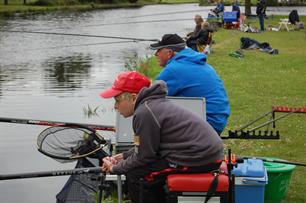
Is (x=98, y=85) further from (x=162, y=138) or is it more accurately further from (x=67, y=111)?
(x=162, y=138)

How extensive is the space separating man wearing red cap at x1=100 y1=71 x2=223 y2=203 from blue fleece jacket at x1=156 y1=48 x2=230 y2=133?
140cm

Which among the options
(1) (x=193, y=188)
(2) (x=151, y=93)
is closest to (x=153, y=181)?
(1) (x=193, y=188)

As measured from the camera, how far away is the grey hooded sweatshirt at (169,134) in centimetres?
394

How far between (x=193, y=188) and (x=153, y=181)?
300 mm

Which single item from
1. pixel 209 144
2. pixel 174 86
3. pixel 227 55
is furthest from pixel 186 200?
pixel 227 55

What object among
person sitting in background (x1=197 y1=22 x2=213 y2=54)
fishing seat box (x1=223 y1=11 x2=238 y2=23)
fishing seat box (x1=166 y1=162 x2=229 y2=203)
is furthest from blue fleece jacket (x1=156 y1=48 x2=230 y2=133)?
fishing seat box (x1=223 y1=11 x2=238 y2=23)

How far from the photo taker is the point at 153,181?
13.5ft

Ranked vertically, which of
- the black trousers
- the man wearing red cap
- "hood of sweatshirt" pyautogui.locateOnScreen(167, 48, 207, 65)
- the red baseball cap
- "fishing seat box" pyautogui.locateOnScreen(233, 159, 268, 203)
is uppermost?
the red baseball cap

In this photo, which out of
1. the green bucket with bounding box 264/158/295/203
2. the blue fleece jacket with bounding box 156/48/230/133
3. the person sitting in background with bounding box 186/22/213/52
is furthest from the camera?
the person sitting in background with bounding box 186/22/213/52

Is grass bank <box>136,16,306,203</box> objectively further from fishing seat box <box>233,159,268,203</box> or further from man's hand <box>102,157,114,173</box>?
man's hand <box>102,157,114,173</box>

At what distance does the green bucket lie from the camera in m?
5.72

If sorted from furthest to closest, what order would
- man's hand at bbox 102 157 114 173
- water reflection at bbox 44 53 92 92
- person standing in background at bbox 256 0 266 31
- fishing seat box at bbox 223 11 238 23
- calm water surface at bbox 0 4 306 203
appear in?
fishing seat box at bbox 223 11 238 23
person standing in background at bbox 256 0 266 31
water reflection at bbox 44 53 92 92
calm water surface at bbox 0 4 306 203
man's hand at bbox 102 157 114 173

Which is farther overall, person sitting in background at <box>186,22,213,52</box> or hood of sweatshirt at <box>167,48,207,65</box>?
person sitting in background at <box>186,22,213,52</box>

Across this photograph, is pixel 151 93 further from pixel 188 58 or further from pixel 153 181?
pixel 188 58
